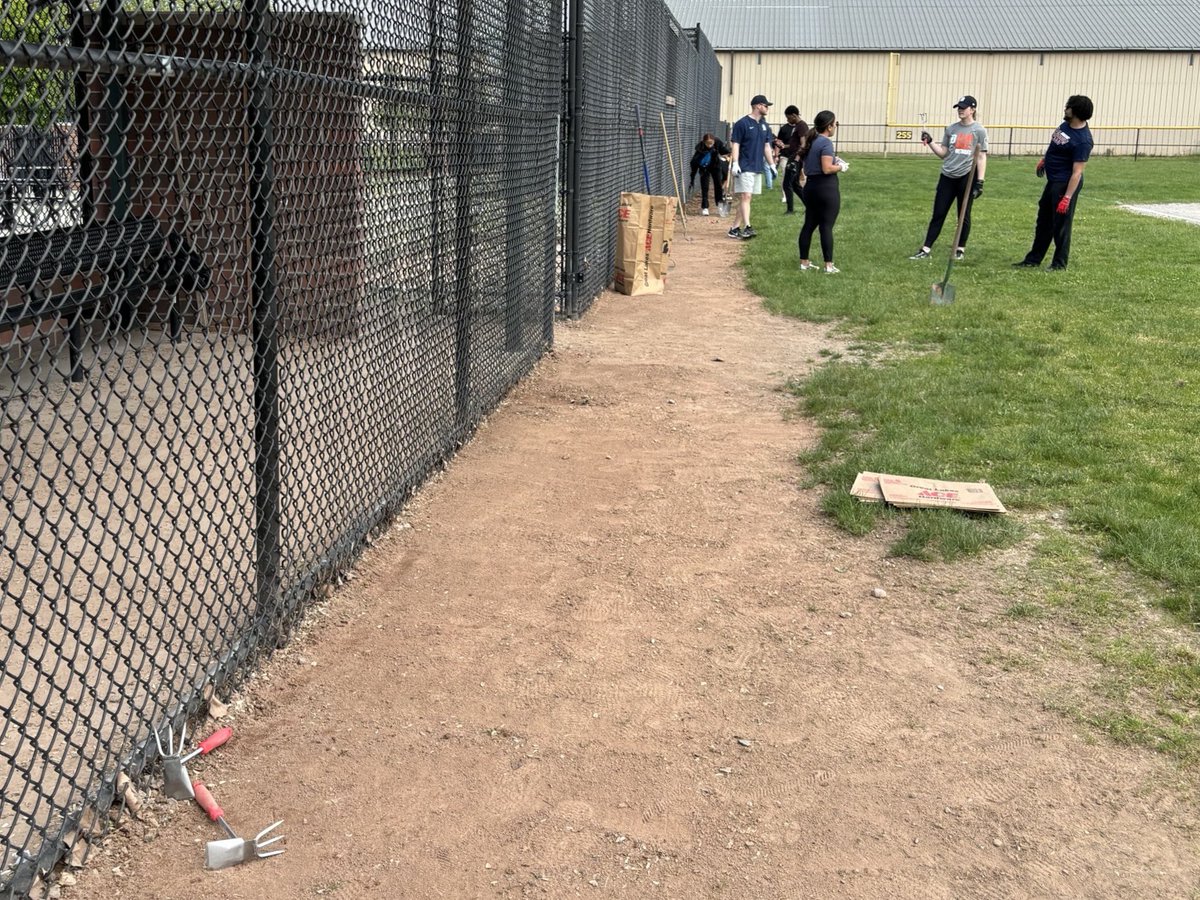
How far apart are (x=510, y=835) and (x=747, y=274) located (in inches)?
414

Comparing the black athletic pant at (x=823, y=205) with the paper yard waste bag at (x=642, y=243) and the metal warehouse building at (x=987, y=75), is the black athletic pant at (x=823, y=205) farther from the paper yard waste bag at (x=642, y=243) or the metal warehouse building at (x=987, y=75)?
the metal warehouse building at (x=987, y=75)

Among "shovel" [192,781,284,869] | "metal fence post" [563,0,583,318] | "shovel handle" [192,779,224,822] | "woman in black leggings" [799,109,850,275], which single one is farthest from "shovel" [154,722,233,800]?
"woman in black leggings" [799,109,850,275]

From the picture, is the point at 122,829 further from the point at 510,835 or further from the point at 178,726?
the point at 510,835

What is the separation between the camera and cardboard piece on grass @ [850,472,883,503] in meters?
5.20

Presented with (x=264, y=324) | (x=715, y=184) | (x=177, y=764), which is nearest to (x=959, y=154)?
(x=715, y=184)

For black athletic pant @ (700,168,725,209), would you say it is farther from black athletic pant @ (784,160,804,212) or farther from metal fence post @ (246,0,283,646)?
metal fence post @ (246,0,283,646)

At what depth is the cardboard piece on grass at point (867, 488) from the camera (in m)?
5.20

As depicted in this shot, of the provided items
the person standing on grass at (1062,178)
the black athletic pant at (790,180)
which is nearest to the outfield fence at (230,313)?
the person standing on grass at (1062,178)

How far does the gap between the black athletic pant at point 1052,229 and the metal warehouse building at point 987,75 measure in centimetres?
3546

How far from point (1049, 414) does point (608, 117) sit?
5.84 m

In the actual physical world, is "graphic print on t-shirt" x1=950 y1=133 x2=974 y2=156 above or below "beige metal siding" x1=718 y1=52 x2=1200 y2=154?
below

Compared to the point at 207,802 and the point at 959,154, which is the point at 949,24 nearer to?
the point at 959,154

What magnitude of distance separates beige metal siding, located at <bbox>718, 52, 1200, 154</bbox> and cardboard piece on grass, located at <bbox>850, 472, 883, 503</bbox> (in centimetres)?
4393

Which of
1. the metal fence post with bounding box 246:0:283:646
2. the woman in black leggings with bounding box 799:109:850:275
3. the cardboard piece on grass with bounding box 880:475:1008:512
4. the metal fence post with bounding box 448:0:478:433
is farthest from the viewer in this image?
the woman in black leggings with bounding box 799:109:850:275
